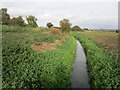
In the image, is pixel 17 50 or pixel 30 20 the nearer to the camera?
pixel 17 50

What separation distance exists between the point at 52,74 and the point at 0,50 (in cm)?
593

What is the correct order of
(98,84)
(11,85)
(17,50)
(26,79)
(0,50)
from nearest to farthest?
(11,85), (26,79), (98,84), (0,50), (17,50)

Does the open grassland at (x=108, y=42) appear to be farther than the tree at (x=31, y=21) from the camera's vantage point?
No

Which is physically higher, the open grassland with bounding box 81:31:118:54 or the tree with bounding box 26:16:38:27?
the tree with bounding box 26:16:38:27

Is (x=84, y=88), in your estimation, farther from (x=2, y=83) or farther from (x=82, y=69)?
(x=2, y=83)

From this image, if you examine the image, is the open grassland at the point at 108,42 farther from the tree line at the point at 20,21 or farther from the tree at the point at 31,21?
the tree at the point at 31,21

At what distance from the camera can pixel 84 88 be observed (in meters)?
6.02

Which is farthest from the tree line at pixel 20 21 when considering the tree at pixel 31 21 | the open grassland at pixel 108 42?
the open grassland at pixel 108 42

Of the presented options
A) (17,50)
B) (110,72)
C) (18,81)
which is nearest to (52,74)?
(18,81)

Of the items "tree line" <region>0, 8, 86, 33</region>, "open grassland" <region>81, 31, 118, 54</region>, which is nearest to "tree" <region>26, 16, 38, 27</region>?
"tree line" <region>0, 8, 86, 33</region>

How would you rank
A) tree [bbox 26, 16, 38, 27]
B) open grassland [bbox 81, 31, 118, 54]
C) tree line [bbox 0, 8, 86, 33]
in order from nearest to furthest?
open grassland [bbox 81, 31, 118, 54], tree line [bbox 0, 8, 86, 33], tree [bbox 26, 16, 38, 27]

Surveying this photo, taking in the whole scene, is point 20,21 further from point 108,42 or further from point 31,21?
point 108,42

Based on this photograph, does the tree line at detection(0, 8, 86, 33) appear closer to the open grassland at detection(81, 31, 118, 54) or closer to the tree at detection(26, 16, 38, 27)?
the tree at detection(26, 16, 38, 27)

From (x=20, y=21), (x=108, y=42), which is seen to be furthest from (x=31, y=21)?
(x=108, y=42)
